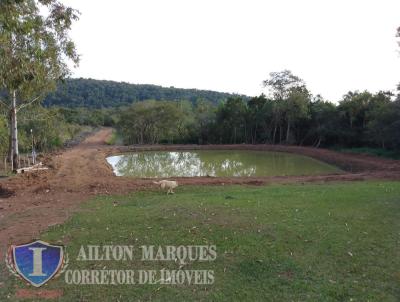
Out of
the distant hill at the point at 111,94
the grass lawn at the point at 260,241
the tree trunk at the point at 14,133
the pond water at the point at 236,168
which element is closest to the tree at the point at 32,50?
the tree trunk at the point at 14,133

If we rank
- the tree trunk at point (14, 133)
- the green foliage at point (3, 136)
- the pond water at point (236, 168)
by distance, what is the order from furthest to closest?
the pond water at point (236, 168) → the green foliage at point (3, 136) → the tree trunk at point (14, 133)

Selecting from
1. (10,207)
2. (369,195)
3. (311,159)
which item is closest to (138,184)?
(10,207)

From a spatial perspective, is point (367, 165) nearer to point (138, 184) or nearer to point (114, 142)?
point (138, 184)

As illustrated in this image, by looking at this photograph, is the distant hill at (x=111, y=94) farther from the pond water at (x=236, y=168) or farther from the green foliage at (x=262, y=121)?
the pond water at (x=236, y=168)

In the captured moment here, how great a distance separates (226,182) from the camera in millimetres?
14039

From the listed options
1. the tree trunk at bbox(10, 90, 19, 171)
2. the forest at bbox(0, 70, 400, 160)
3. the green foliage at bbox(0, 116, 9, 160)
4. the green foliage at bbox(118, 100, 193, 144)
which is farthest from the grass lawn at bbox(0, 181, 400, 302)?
the green foliage at bbox(118, 100, 193, 144)

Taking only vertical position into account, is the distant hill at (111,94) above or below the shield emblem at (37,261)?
above

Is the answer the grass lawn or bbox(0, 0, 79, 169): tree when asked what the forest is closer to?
bbox(0, 0, 79, 169): tree

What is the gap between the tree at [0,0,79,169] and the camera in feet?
23.6

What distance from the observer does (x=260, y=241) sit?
6195 mm

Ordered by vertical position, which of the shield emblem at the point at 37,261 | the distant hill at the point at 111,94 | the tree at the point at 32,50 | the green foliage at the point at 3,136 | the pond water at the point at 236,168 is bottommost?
the pond water at the point at 236,168

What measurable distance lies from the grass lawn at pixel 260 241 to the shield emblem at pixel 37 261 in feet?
0.62

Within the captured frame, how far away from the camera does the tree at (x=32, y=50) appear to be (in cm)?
719

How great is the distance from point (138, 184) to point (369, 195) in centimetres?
786
